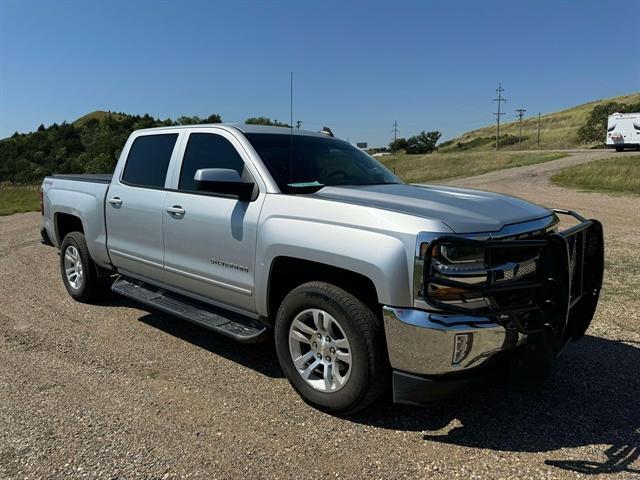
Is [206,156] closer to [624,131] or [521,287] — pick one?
[521,287]

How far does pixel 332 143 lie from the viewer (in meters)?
4.87

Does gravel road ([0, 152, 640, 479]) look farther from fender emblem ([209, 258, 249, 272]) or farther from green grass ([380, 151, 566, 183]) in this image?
green grass ([380, 151, 566, 183])

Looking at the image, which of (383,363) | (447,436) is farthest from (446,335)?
(447,436)

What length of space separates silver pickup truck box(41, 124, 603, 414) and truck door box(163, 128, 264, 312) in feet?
0.04

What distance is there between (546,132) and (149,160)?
107 meters

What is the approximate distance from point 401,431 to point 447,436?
278 millimetres

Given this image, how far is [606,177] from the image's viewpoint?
22625mm

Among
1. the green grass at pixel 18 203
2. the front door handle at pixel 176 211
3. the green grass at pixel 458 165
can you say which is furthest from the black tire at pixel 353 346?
the green grass at pixel 458 165

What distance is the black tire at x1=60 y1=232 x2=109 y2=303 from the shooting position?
576 cm

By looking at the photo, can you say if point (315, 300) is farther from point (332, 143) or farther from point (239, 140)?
point (332, 143)

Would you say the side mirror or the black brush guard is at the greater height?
the side mirror

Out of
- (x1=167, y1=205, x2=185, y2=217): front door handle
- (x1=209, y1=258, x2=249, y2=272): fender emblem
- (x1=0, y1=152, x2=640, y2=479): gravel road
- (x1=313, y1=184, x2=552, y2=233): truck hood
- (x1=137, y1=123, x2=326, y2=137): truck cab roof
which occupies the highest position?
(x1=137, y1=123, x2=326, y2=137): truck cab roof

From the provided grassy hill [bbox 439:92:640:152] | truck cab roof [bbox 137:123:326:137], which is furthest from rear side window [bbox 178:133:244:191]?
grassy hill [bbox 439:92:640:152]

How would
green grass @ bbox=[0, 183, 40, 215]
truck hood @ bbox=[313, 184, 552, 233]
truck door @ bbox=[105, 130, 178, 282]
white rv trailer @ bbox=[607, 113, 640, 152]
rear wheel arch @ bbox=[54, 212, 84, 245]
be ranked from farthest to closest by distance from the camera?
1. white rv trailer @ bbox=[607, 113, 640, 152]
2. green grass @ bbox=[0, 183, 40, 215]
3. rear wheel arch @ bbox=[54, 212, 84, 245]
4. truck door @ bbox=[105, 130, 178, 282]
5. truck hood @ bbox=[313, 184, 552, 233]
